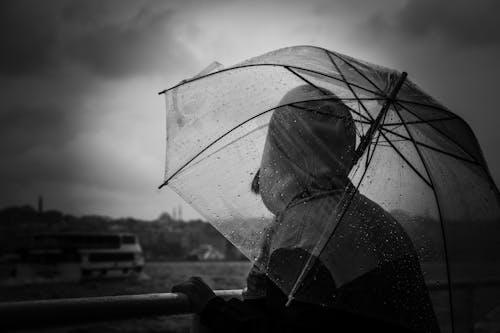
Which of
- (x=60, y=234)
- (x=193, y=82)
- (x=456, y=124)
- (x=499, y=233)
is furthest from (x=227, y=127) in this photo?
(x=60, y=234)

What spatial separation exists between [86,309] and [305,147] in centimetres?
86

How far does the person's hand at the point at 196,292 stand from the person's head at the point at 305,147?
1.19 ft

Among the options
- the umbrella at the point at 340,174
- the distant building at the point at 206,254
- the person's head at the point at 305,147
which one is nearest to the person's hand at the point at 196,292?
the umbrella at the point at 340,174

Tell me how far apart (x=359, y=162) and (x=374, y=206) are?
193 mm

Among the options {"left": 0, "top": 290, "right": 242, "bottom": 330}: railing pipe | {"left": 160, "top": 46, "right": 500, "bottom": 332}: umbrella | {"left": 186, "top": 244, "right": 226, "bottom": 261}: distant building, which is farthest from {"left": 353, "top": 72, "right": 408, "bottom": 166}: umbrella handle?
{"left": 186, "top": 244, "right": 226, "bottom": 261}: distant building

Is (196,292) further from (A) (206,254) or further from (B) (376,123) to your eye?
(A) (206,254)

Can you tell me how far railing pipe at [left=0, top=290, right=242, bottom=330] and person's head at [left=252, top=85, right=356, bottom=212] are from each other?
0.49m

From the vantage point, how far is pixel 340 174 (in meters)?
1.64

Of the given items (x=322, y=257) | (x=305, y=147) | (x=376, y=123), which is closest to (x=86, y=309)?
(x=322, y=257)

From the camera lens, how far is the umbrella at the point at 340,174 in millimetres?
1532

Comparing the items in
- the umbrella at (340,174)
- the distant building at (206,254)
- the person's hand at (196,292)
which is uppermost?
the umbrella at (340,174)

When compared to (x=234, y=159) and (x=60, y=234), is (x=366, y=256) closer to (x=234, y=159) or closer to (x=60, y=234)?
(x=234, y=159)

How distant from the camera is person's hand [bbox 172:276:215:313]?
1.47 metres

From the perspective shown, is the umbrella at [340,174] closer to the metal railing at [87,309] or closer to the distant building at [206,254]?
the metal railing at [87,309]
